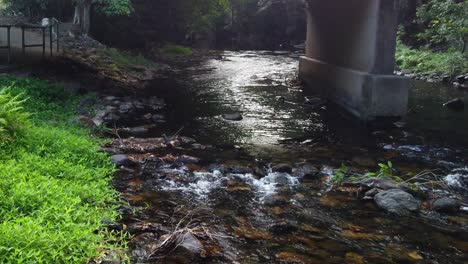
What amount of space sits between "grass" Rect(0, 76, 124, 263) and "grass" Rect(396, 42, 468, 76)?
871 inches

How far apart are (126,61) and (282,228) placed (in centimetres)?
1982

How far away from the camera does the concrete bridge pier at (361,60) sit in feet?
47.6

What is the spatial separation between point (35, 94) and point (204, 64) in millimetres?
18765

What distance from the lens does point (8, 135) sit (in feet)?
27.0

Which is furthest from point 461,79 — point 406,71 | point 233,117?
point 233,117

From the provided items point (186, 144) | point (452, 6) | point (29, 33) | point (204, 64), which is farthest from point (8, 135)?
point (452, 6)

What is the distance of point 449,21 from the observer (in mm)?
26500

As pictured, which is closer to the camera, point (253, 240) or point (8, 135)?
point (253, 240)

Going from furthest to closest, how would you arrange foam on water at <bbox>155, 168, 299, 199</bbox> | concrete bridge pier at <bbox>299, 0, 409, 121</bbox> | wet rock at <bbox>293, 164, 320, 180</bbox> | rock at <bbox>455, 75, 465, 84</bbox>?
rock at <bbox>455, 75, 465, 84</bbox>
concrete bridge pier at <bbox>299, 0, 409, 121</bbox>
wet rock at <bbox>293, 164, 320, 180</bbox>
foam on water at <bbox>155, 168, 299, 199</bbox>

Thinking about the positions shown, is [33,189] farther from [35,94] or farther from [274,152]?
[35,94]

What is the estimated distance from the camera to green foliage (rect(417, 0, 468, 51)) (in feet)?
84.6

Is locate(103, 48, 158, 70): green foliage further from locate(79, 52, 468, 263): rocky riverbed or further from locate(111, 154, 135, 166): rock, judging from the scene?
locate(111, 154, 135, 166): rock

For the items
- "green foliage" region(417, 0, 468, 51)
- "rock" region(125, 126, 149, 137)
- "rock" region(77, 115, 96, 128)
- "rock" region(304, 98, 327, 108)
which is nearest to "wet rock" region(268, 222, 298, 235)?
"rock" region(125, 126, 149, 137)

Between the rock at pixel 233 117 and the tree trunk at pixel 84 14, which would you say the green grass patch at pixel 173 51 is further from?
the rock at pixel 233 117
